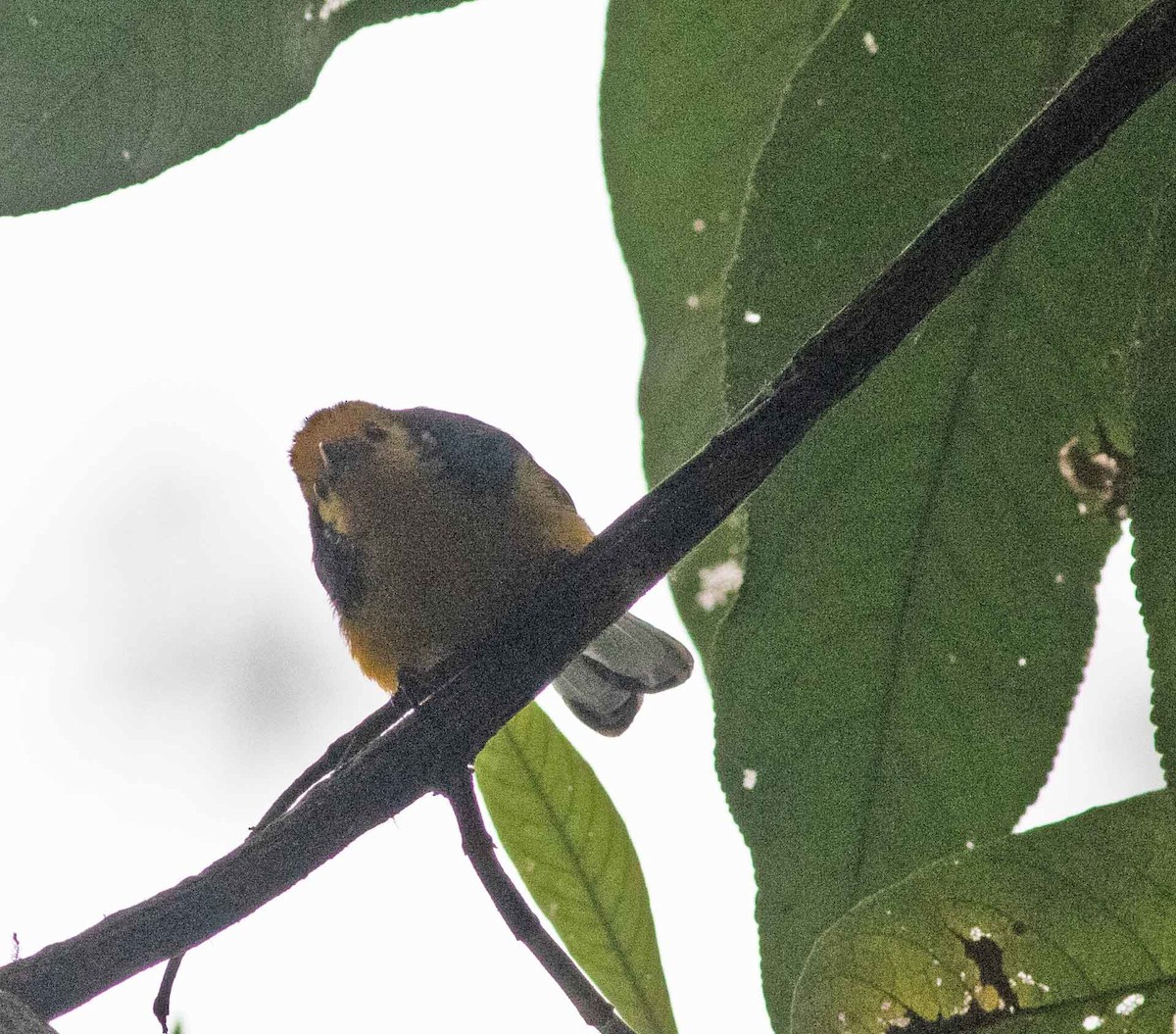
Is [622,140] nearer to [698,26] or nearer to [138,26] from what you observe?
[698,26]

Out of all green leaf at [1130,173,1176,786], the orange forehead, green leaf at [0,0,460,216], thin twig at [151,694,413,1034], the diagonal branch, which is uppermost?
the orange forehead

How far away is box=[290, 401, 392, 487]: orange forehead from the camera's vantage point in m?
2.23

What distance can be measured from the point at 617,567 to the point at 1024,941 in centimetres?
31

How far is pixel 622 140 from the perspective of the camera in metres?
1.29

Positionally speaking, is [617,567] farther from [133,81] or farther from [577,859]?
[133,81]

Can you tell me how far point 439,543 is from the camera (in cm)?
187

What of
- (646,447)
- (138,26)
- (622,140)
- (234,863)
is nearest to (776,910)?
(234,863)

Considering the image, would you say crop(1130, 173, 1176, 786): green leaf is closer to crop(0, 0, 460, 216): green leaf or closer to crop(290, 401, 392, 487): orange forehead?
crop(0, 0, 460, 216): green leaf

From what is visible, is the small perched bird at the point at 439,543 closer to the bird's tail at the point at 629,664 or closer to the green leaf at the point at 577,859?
the bird's tail at the point at 629,664

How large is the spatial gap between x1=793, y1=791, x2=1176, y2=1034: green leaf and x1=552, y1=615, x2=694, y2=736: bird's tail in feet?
3.76

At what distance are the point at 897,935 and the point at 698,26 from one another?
0.78 metres

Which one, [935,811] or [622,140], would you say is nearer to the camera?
[935,811]

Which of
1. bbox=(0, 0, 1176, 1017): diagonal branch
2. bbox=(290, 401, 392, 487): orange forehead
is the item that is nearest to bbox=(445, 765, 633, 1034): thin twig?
bbox=(0, 0, 1176, 1017): diagonal branch

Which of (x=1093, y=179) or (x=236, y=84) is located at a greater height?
(x=236, y=84)
